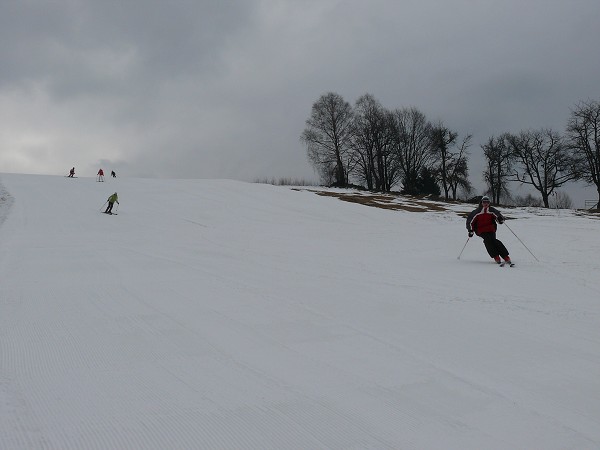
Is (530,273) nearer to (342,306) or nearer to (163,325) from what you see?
(342,306)

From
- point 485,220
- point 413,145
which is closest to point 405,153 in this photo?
point 413,145

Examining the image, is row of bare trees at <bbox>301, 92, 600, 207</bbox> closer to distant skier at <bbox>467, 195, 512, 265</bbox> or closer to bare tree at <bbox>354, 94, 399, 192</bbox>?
bare tree at <bbox>354, 94, 399, 192</bbox>

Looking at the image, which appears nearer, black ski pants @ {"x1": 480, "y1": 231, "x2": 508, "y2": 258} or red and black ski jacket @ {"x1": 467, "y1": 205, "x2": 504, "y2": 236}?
black ski pants @ {"x1": 480, "y1": 231, "x2": 508, "y2": 258}

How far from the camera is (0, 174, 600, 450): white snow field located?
2938 millimetres

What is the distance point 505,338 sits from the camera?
4836 millimetres

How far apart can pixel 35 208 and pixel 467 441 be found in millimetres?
22827

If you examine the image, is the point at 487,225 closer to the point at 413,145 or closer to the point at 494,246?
the point at 494,246

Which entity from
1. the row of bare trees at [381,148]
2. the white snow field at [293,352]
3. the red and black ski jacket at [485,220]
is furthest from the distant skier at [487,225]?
the row of bare trees at [381,148]

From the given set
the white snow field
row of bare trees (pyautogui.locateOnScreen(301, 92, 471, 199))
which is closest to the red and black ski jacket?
the white snow field

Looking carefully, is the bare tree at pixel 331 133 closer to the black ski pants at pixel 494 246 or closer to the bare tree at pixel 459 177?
the bare tree at pixel 459 177

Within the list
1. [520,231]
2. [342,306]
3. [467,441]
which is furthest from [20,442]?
[520,231]

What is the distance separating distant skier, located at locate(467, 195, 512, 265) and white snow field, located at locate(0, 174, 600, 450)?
54cm

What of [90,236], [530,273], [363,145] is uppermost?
[363,145]

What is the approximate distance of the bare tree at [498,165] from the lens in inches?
2251
